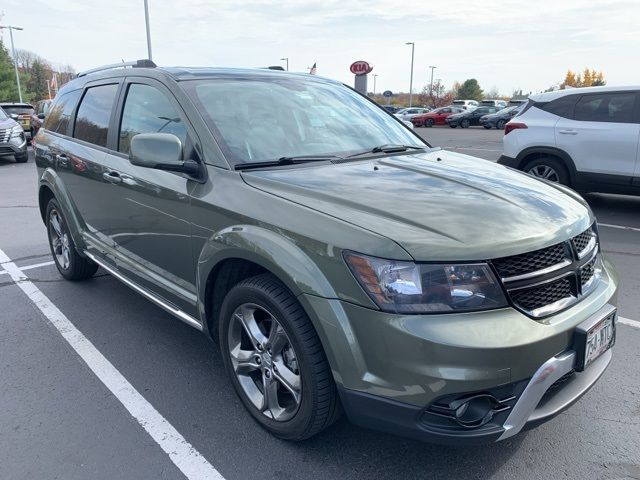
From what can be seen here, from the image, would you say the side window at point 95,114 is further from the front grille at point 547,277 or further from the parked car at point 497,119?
the parked car at point 497,119

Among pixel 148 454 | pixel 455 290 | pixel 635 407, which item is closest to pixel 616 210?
pixel 635 407

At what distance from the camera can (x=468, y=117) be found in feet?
117

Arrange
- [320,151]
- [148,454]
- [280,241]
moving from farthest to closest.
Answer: [320,151] → [148,454] → [280,241]

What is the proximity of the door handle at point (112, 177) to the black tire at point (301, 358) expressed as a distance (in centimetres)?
147

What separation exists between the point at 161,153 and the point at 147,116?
32.0 inches

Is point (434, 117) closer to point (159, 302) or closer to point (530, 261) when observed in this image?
point (159, 302)

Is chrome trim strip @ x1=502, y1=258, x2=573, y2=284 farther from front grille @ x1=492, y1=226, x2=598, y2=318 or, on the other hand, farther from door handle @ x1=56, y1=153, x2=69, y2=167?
door handle @ x1=56, y1=153, x2=69, y2=167

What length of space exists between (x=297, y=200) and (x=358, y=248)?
1.49ft

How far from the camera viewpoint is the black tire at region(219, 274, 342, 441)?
87.6 inches

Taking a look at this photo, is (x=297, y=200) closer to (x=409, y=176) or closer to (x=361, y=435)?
(x=409, y=176)

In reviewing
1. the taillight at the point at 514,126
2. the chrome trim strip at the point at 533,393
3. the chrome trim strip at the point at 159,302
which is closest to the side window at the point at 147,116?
the chrome trim strip at the point at 159,302

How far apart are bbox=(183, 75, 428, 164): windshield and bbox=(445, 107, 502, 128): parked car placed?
111 feet

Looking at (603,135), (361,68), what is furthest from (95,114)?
(361,68)

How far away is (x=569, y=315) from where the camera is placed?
7.13 feet
